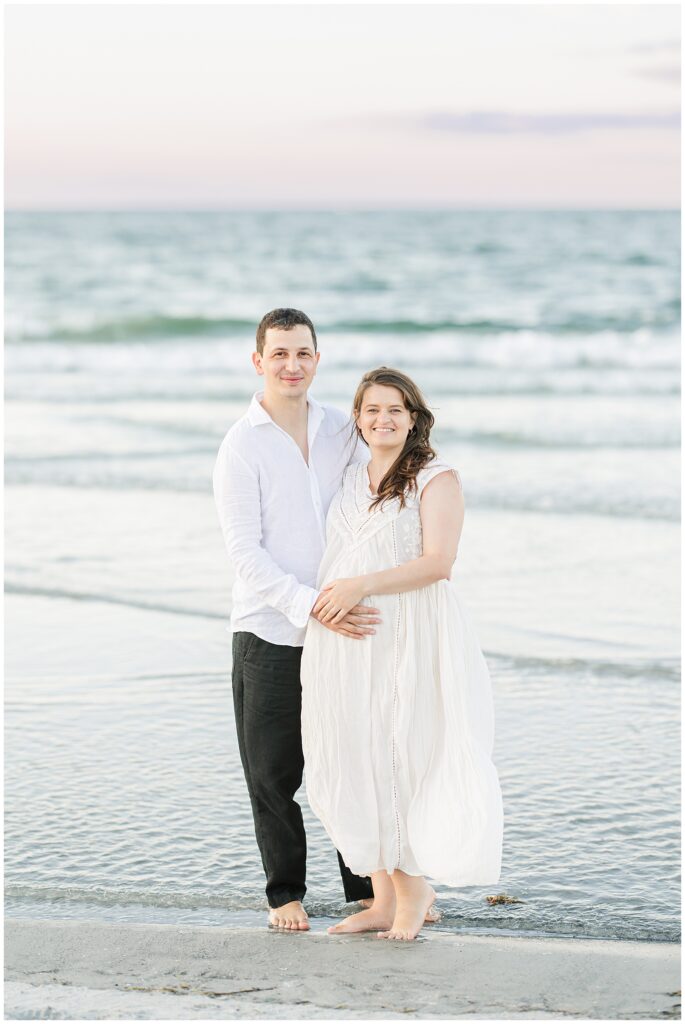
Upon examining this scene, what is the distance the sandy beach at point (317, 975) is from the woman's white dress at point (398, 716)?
26 cm

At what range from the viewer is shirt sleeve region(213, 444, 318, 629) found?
3717mm

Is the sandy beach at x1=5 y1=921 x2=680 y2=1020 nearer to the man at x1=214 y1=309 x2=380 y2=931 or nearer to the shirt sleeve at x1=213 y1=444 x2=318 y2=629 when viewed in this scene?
the man at x1=214 y1=309 x2=380 y2=931

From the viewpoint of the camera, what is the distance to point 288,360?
385 centimetres

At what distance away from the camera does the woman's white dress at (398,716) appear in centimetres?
366

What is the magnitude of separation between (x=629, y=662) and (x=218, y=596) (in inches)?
98.6

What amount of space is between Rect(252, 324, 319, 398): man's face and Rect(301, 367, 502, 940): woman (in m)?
0.21

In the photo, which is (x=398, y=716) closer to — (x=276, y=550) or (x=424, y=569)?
(x=424, y=569)

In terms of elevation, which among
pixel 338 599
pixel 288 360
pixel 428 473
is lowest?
pixel 338 599

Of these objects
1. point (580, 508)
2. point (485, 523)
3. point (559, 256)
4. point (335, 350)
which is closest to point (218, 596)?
point (485, 523)

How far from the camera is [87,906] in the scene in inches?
157

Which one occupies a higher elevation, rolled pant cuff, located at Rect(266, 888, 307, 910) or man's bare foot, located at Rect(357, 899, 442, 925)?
rolled pant cuff, located at Rect(266, 888, 307, 910)

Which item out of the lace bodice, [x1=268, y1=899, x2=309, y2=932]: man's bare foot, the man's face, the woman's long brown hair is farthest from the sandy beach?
the man's face

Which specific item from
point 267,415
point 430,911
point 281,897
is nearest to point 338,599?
point 267,415

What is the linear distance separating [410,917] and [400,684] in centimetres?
73
